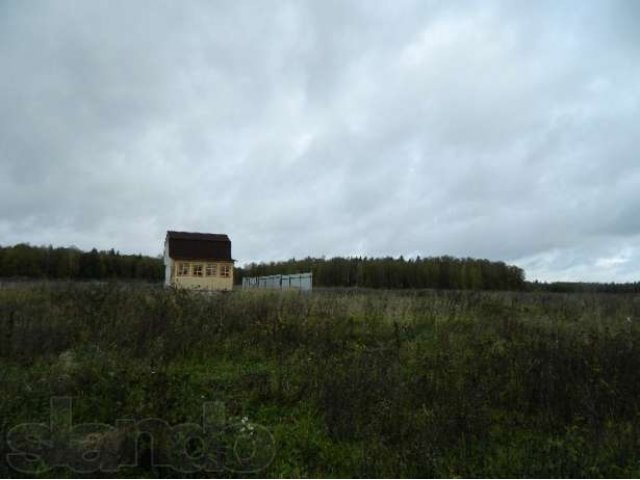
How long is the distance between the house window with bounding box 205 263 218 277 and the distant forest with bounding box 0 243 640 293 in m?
36.2

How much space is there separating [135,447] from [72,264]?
67.7m

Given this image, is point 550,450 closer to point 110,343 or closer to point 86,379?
point 86,379

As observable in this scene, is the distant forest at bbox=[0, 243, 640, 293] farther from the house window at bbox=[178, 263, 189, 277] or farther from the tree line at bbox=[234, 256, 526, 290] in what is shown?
the house window at bbox=[178, 263, 189, 277]

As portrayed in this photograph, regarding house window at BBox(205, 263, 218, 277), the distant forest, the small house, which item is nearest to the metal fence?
the small house

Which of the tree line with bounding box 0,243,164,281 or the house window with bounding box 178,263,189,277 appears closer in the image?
the house window with bounding box 178,263,189,277

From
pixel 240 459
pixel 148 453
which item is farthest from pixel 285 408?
pixel 148 453

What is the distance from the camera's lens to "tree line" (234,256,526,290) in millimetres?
76250

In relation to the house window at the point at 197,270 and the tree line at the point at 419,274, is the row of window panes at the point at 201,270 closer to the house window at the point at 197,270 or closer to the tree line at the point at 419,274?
the house window at the point at 197,270

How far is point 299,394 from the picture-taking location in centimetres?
673

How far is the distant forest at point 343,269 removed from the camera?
209ft

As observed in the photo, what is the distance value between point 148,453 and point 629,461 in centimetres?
482

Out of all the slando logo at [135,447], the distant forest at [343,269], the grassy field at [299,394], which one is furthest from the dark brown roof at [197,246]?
the distant forest at [343,269]

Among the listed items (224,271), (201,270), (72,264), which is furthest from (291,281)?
(72,264)

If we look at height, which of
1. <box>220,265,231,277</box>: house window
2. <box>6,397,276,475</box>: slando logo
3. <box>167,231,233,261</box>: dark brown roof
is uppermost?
<box>167,231,233,261</box>: dark brown roof
